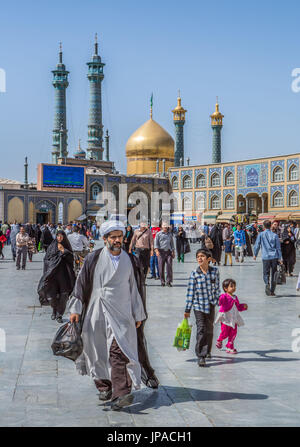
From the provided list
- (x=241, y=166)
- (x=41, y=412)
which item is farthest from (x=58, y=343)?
(x=241, y=166)

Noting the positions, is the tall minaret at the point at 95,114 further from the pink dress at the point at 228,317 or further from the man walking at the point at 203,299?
the man walking at the point at 203,299

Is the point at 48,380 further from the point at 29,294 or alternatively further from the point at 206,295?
the point at 29,294

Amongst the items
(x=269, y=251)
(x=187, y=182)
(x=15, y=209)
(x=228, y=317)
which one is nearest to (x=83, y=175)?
(x=15, y=209)

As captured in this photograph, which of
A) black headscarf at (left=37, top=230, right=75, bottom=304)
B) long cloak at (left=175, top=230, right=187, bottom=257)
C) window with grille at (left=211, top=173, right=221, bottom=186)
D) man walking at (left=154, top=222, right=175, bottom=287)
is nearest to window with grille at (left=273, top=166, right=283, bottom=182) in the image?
window with grille at (left=211, top=173, right=221, bottom=186)

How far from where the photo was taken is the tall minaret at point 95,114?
2501 inches

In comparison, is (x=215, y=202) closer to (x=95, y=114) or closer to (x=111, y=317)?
(x=95, y=114)

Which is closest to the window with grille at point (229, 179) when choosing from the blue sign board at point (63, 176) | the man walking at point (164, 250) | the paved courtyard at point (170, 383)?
the blue sign board at point (63, 176)

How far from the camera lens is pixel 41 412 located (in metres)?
4.06

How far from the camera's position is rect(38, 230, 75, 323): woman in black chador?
7820 millimetres

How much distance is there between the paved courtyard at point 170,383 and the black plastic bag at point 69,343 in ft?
1.08

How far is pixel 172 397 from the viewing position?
4434 mm
